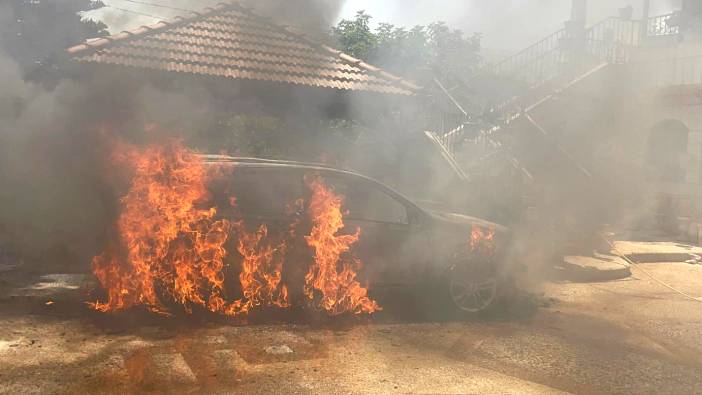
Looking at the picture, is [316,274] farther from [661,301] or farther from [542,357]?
[661,301]

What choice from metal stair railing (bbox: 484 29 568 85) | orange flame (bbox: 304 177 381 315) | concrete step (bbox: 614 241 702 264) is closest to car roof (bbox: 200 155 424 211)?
orange flame (bbox: 304 177 381 315)

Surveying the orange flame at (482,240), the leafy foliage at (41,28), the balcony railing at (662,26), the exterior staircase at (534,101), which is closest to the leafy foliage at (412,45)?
the exterior staircase at (534,101)

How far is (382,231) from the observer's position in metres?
6.25

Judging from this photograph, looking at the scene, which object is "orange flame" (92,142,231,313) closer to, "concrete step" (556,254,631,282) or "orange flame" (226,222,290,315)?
"orange flame" (226,222,290,315)

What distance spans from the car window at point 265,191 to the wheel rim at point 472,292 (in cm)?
205

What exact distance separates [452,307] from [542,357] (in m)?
1.54

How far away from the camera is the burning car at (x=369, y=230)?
588 centimetres

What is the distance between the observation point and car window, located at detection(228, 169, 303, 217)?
5.82 metres

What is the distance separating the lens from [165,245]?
5.54m

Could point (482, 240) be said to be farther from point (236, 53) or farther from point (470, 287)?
point (236, 53)

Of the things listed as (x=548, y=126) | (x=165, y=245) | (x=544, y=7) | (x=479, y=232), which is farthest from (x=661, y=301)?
(x=544, y=7)

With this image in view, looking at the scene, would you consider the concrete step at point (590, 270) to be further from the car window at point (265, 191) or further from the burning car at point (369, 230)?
the car window at point (265, 191)

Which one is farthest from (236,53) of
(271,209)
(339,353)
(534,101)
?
(534,101)

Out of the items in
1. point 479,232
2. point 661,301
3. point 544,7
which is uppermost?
point 544,7
